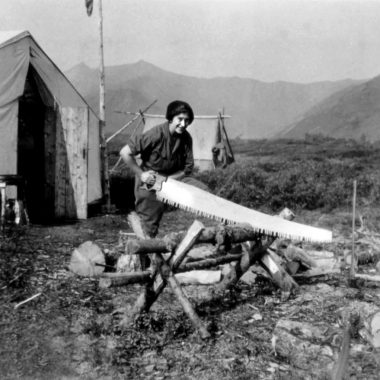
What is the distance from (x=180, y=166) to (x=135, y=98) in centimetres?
3692

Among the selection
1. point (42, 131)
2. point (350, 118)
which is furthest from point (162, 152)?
point (350, 118)

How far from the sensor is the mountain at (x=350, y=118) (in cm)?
3634

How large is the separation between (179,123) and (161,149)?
0.39 meters

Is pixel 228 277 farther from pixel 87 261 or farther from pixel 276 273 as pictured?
pixel 87 261

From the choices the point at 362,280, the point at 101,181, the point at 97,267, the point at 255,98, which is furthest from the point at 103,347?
the point at 255,98

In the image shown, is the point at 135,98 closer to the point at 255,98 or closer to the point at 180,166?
the point at 255,98

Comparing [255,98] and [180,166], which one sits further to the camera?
[255,98]

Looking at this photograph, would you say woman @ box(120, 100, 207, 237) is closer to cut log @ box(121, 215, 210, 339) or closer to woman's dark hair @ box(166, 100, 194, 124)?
woman's dark hair @ box(166, 100, 194, 124)

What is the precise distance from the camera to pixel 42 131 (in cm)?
1103

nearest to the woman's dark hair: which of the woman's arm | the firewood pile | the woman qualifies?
the woman

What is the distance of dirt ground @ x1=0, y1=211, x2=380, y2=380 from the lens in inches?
155

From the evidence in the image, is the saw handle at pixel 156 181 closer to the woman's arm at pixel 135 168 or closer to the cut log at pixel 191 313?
the woman's arm at pixel 135 168

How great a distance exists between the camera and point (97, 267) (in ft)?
20.4

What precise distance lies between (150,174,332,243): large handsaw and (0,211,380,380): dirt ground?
0.85m
